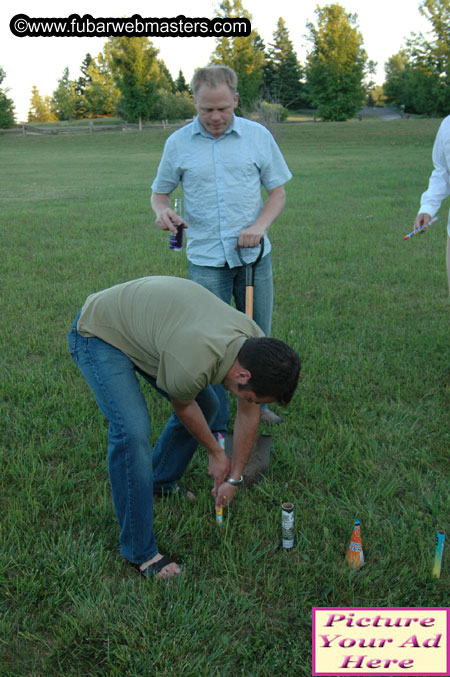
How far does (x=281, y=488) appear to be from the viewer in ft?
11.0

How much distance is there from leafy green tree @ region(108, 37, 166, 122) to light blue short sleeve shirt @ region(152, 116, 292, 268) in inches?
2312

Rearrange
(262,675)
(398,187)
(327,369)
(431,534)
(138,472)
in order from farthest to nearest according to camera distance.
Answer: (398,187), (327,369), (431,534), (138,472), (262,675)

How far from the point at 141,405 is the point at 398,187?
1513 centimetres

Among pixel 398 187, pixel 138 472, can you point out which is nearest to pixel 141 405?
pixel 138 472

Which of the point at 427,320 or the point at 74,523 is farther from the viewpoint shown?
the point at 427,320

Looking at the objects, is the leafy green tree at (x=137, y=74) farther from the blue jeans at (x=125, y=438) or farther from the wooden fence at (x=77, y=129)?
the blue jeans at (x=125, y=438)

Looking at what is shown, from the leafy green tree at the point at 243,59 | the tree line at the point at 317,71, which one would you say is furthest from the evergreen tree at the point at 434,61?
the leafy green tree at the point at 243,59

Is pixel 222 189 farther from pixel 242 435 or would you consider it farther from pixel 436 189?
pixel 436 189

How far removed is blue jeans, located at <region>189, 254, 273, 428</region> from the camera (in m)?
3.82

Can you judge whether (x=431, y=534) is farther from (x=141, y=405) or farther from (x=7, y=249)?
(x=7, y=249)

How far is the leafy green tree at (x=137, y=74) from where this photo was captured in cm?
5769

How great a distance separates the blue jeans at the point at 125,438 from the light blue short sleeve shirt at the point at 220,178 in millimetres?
1310

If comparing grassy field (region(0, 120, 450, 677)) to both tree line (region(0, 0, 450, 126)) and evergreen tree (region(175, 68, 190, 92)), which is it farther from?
evergreen tree (region(175, 68, 190, 92))

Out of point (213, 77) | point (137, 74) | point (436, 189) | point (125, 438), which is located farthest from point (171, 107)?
point (125, 438)
